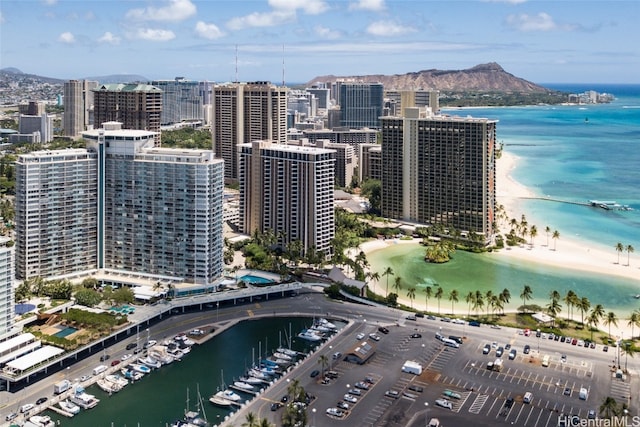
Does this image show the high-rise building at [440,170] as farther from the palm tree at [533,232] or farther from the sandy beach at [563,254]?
the sandy beach at [563,254]

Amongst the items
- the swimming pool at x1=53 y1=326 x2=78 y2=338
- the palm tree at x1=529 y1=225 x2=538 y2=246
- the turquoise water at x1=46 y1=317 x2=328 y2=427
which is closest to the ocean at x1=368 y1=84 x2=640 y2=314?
the palm tree at x1=529 y1=225 x2=538 y2=246

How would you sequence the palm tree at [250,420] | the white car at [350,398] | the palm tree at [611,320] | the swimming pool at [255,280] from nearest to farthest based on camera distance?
the palm tree at [250,420]
the white car at [350,398]
the palm tree at [611,320]
the swimming pool at [255,280]

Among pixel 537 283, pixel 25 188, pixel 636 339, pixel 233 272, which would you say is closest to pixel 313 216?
pixel 233 272

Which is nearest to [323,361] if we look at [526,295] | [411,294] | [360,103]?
[411,294]

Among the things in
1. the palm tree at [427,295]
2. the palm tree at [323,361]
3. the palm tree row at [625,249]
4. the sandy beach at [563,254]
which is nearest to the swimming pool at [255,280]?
the sandy beach at [563,254]

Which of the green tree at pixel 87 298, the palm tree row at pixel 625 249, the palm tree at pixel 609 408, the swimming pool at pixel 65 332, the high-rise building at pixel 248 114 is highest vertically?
the high-rise building at pixel 248 114

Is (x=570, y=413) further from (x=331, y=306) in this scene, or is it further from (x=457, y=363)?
(x=331, y=306)
